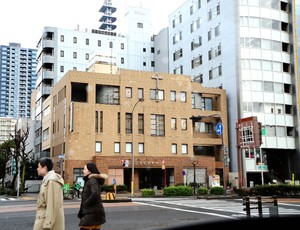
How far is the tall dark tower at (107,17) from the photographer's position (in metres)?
122

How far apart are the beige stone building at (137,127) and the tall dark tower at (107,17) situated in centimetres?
6711

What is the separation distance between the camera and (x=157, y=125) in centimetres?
5497

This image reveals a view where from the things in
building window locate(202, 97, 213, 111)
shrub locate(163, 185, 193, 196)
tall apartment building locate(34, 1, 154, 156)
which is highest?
tall apartment building locate(34, 1, 154, 156)

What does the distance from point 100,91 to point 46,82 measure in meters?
27.9

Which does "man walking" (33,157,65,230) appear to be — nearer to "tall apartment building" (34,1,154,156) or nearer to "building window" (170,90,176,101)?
"building window" (170,90,176,101)

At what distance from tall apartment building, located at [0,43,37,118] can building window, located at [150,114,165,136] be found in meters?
147

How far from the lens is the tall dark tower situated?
12188 cm

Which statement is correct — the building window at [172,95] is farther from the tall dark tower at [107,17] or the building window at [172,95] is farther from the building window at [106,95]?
the tall dark tower at [107,17]

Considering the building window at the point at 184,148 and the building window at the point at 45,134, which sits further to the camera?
the building window at the point at 45,134

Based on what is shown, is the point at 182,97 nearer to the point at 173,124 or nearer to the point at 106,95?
the point at 173,124

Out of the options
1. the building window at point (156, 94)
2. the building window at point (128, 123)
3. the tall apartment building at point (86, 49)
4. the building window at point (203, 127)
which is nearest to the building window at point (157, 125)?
the building window at point (156, 94)

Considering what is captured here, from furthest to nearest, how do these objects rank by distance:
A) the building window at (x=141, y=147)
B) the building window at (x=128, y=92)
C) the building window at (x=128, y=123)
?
1. the building window at (x=128, y=92)
2. the building window at (x=128, y=123)
3. the building window at (x=141, y=147)

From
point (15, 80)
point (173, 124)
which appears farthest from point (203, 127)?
point (15, 80)

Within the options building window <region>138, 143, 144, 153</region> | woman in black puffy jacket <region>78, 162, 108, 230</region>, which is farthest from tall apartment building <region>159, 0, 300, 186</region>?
woman in black puffy jacket <region>78, 162, 108, 230</region>
